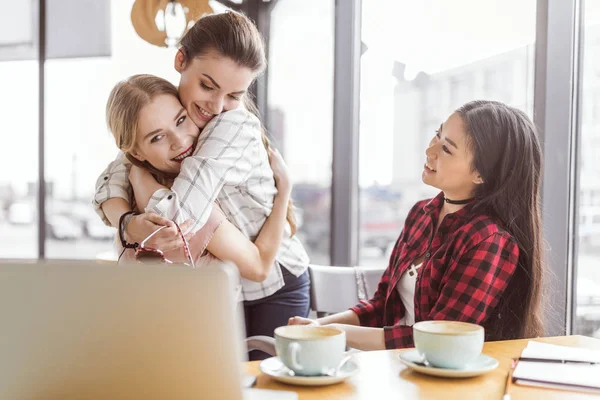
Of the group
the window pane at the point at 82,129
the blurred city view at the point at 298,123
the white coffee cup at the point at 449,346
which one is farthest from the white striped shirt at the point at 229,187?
the window pane at the point at 82,129

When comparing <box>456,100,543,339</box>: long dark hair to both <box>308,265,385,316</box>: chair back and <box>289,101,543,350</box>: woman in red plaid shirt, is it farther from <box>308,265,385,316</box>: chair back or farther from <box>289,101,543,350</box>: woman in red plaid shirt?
<box>308,265,385,316</box>: chair back

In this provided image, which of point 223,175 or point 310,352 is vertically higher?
point 223,175

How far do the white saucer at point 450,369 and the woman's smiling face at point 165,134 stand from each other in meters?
0.84

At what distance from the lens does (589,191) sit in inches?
72.6

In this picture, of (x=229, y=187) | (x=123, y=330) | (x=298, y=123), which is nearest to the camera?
(x=123, y=330)

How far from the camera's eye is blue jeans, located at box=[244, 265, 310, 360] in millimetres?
1859

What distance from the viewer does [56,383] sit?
692 millimetres

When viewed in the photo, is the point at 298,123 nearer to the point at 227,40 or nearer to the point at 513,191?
the point at 227,40

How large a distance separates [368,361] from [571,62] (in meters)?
1.20

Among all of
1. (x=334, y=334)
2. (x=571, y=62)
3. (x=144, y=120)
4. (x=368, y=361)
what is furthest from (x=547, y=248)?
(x=144, y=120)

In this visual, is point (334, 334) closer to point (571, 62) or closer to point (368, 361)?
point (368, 361)

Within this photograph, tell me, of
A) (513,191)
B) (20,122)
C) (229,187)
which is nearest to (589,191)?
(513,191)

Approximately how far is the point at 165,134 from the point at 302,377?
2.87ft

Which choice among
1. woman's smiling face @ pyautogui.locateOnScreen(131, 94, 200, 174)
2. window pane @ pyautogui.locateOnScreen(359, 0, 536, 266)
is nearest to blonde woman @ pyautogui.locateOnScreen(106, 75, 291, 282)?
woman's smiling face @ pyautogui.locateOnScreen(131, 94, 200, 174)
